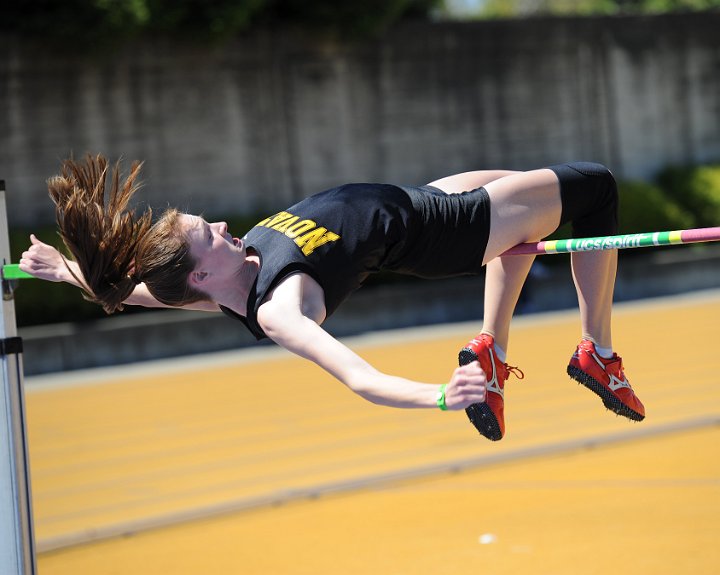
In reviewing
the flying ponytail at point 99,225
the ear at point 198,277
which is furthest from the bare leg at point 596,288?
the flying ponytail at point 99,225

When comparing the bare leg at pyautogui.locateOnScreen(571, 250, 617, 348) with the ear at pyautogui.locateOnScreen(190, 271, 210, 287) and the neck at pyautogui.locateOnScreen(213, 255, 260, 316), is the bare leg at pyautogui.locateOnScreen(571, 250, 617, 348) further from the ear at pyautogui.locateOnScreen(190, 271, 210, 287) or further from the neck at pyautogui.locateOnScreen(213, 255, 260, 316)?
the ear at pyautogui.locateOnScreen(190, 271, 210, 287)

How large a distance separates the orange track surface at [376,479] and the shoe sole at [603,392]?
530 mm

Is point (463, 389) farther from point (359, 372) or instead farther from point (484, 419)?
point (484, 419)

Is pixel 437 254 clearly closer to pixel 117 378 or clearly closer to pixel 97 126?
pixel 117 378

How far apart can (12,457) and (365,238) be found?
122cm

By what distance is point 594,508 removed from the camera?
14.6ft

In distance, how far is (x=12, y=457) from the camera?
3.26 meters

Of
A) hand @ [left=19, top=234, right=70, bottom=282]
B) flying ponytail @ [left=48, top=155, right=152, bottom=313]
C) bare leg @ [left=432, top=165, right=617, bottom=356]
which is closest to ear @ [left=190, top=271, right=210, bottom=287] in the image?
flying ponytail @ [left=48, top=155, right=152, bottom=313]

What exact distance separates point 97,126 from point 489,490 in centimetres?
819

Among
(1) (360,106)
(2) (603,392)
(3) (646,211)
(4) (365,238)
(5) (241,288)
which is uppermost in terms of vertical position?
(1) (360,106)

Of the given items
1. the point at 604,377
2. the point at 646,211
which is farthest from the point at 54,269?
the point at 646,211

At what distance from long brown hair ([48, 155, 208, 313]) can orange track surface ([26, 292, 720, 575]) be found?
1.39m

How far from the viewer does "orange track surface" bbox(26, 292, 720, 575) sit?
13.5 feet

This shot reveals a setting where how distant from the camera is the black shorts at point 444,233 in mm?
3176
